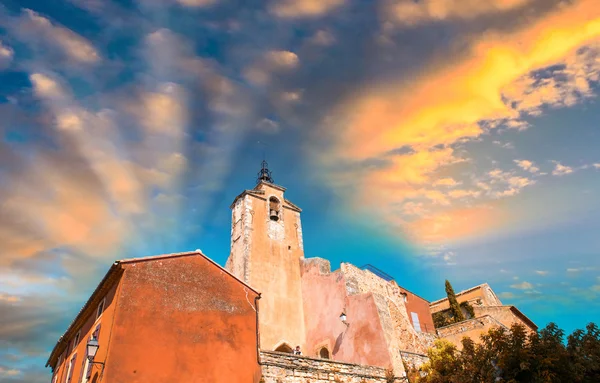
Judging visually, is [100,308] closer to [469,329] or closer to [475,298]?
[469,329]

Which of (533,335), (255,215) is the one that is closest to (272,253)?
(255,215)

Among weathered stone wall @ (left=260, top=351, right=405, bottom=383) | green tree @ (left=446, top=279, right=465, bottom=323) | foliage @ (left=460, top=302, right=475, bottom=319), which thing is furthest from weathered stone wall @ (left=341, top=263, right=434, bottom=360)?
foliage @ (left=460, top=302, right=475, bottom=319)

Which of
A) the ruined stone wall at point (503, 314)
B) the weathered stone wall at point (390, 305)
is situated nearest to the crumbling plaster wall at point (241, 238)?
the weathered stone wall at point (390, 305)

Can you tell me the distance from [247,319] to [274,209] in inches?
453

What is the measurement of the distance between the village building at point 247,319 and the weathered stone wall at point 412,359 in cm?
7

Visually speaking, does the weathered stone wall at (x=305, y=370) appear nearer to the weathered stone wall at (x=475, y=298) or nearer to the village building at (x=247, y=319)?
the village building at (x=247, y=319)

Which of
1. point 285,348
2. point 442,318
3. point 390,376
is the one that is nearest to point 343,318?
point 390,376

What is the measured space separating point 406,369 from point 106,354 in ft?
41.7

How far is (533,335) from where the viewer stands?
1100cm

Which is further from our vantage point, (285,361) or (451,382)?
(285,361)

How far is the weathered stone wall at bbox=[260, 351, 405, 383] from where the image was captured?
46.8ft

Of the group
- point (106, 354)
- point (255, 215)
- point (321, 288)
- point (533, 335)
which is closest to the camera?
point (533, 335)

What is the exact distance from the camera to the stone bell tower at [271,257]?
21.7 metres

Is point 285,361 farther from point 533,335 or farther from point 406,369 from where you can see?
point 533,335
